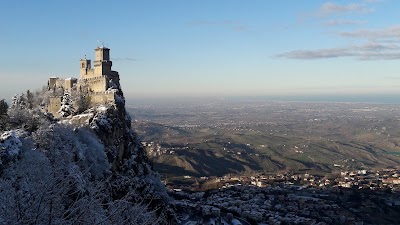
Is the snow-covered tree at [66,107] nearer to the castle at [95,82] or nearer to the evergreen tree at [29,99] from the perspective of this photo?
the castle at [95,82]

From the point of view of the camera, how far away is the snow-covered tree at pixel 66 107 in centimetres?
3177

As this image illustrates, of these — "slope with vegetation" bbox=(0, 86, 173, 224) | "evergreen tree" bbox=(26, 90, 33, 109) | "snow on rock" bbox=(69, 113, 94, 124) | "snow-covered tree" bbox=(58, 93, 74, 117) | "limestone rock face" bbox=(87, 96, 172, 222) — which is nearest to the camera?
"slope with vegetation" bbox=(0, 86, 173, 224)

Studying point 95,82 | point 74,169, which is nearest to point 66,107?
point 95,82

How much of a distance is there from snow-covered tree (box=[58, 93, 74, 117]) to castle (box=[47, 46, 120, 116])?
105 cm

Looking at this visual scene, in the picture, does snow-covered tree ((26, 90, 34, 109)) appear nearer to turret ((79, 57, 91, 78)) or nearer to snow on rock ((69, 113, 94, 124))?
turret ((79, 57, 91, 78))

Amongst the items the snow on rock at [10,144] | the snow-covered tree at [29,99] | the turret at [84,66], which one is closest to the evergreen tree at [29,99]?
the snow-covered tree at [29,99]

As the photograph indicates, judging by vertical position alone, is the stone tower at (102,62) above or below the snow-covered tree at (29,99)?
above

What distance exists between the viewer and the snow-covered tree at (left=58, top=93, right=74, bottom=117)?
31.8 m

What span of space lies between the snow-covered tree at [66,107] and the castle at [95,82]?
1.05 m

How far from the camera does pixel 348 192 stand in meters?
61.0

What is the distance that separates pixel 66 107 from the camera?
3186 centimetres

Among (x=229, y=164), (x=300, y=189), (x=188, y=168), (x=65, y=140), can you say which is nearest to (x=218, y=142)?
(x=229, y=164)

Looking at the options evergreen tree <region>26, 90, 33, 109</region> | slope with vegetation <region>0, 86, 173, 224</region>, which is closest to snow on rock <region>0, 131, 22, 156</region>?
slope with vegetation <region>0, 86, 173, 224</region>

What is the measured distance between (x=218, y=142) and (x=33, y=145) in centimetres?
12861
